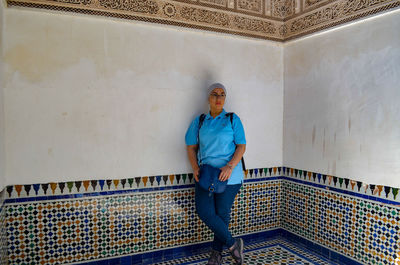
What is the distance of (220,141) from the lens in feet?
8.00

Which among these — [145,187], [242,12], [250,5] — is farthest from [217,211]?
[250,5]

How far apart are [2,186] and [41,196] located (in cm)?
28

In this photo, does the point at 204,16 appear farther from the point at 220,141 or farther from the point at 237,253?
the point at 237,253

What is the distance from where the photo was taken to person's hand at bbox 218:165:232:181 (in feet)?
7.73

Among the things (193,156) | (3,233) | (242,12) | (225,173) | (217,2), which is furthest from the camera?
(242,12)

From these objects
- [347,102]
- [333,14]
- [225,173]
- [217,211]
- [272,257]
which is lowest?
[272,257]

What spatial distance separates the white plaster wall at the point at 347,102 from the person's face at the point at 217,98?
93cm

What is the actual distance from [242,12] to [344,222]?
215cm

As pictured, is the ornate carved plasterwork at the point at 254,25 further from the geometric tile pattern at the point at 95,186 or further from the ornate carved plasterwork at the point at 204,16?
the geometric tile pattern at the point at 95,186

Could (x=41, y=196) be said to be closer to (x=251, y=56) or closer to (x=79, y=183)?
(x=79, y=183)

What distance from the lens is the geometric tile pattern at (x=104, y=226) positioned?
2.23 meters

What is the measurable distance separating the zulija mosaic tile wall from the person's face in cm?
71

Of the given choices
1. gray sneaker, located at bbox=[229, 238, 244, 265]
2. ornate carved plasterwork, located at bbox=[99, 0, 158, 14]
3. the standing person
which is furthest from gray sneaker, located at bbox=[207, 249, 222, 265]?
ornate carved plasterwork, located at bbox=[99, 0, 158, 14]

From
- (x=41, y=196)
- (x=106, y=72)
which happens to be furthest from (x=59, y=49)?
(x=41, y=196)
